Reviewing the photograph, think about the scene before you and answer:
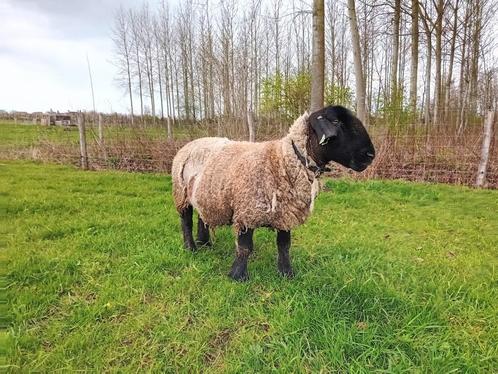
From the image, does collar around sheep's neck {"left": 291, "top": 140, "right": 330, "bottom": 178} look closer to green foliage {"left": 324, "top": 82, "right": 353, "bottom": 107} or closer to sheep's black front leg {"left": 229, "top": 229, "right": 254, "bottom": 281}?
sheep's black front leg {"left": 229, "top": 229, "right": 254, "bottom": 281}

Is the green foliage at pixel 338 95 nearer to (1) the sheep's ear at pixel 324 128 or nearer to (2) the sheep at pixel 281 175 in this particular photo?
(2) the sheep at pixel 281 175

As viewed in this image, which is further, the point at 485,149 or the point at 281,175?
the point at 485,149

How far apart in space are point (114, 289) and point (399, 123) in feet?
29.2

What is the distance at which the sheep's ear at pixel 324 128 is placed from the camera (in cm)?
295

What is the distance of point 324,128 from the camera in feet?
9.83

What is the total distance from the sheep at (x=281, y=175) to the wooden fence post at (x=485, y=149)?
6.77m

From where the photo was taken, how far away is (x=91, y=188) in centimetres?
759

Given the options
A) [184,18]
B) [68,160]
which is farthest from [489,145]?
[184,18]

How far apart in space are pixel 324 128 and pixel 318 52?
5255mm

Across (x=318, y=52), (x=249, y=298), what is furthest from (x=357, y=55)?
(x=249, y=298)

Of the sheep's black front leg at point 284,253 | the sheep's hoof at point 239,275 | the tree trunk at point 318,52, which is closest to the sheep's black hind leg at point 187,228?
the sheep's hoof at point 239,275

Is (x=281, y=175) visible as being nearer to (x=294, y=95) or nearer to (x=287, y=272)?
(x=287, y=272)

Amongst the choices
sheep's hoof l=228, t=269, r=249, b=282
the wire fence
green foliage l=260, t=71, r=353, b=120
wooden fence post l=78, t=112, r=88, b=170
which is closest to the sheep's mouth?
sheep's hoof l=228, t=269, r=249, b=282

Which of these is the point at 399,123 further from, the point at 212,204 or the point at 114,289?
the point at 114,289
